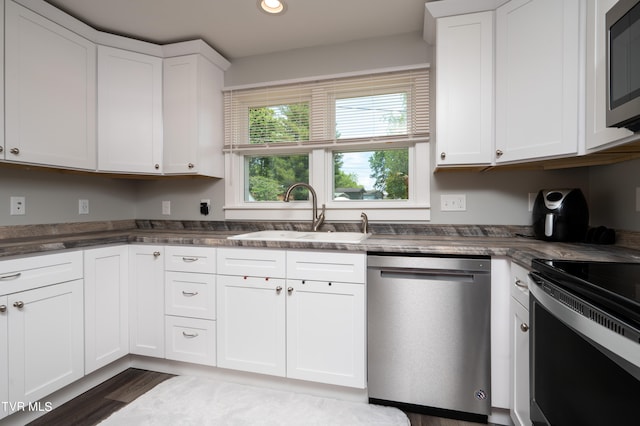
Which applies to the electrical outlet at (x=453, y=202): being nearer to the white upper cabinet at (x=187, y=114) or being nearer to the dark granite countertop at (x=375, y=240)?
the dark granite countertop at (x=375, y=240)

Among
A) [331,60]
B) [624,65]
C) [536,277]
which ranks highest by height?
[331,60]

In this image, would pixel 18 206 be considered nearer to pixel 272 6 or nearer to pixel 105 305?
pixel 105 305

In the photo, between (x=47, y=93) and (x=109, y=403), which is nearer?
(x=109, y=403)

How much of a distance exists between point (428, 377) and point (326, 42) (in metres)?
2.32

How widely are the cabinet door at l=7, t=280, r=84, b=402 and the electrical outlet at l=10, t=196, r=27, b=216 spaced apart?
0.69m

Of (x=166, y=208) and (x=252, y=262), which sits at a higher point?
(x=166, y=208)

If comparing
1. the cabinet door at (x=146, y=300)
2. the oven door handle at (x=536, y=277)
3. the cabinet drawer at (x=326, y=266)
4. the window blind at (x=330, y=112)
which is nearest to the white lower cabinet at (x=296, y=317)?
the cabinet drawer at (x=326, y=266)

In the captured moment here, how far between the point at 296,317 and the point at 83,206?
188cm

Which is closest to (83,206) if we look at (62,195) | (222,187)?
(62,195)

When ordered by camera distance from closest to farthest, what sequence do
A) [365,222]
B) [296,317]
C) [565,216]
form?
[565,216]
[296,317]
[365,222]

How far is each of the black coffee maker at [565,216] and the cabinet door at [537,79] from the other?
0.32 metres

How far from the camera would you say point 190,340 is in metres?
1.94

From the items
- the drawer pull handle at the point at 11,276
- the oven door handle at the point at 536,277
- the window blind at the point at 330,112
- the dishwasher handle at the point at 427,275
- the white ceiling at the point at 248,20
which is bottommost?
the dishwasher handle at the point at 427,275

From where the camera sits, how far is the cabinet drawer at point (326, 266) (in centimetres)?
166
